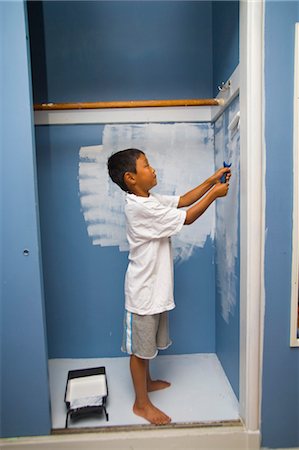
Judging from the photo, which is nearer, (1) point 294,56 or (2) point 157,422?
(1) point 294,56

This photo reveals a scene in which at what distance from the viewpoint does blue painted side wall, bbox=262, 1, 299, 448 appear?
996 mm

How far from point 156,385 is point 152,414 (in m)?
0.20

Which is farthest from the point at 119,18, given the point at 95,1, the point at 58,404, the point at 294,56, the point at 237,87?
the point at 58,404

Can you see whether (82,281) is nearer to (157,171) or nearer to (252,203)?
(157,171)

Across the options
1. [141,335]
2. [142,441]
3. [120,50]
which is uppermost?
[120,50]

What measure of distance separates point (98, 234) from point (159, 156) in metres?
0.50

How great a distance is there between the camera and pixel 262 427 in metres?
1.11

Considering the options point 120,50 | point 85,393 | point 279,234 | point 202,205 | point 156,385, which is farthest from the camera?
point 120,50

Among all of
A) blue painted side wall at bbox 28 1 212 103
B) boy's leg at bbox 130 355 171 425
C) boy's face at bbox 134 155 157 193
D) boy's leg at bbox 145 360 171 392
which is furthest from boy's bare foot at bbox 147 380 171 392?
blue painted side wall at bbox 28 1 212 103

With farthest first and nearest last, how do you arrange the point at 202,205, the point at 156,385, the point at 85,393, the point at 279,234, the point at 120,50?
the point at 120,50 < the point at 156,385 < the point at 85,393 < the point at 202,205 < the point at 279,234

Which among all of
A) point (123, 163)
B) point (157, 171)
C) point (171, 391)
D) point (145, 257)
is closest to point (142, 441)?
point (171, 391)

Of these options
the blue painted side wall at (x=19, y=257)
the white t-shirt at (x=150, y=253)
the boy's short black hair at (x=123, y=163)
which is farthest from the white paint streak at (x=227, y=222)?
the blue painted side wall at (x=19, y=257)

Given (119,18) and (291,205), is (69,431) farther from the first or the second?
(119,18)

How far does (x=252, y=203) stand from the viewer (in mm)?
1049
